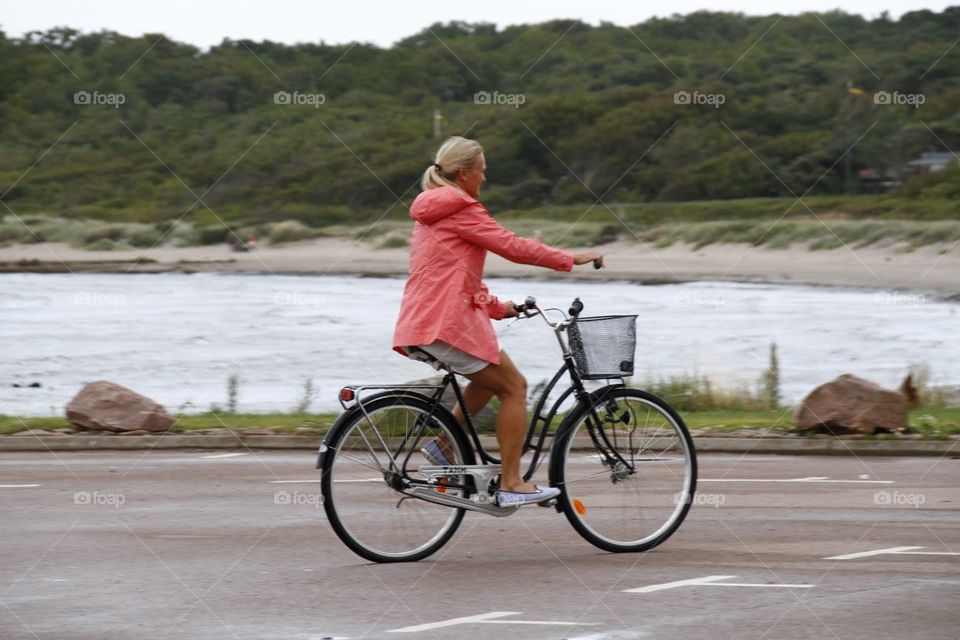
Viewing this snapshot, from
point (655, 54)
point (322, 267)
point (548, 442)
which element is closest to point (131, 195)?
point (322, 267)

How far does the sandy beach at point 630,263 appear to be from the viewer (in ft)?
202

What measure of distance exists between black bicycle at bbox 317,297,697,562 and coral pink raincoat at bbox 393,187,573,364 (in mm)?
214

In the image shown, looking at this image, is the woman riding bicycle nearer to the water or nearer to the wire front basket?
the wire front basket

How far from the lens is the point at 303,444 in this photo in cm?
1454

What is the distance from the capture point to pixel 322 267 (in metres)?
76.4

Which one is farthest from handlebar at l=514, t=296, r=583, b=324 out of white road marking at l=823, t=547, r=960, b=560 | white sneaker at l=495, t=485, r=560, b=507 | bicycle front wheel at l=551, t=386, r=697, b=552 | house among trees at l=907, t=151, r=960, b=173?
house among trees at l=907, t=151, r=960, b=173

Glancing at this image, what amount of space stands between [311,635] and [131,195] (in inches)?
A: 2984

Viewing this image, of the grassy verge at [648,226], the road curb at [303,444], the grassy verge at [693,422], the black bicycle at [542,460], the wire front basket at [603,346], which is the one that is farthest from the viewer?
the grassy verge at [648,226]

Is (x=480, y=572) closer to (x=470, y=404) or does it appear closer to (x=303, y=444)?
(x=470, y=404)

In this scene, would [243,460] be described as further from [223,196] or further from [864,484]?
[223,196]

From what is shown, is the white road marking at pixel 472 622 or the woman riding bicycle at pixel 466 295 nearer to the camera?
the white road marking at pixel 472 622

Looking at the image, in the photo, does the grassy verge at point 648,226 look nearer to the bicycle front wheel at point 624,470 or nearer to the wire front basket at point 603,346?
the bicycle front wheel at point 624,470

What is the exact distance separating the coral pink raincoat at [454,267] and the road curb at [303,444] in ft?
22.1

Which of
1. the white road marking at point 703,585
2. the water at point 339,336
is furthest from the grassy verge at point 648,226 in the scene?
the white road marking at point 703,585
